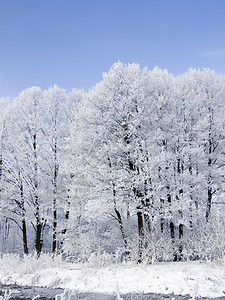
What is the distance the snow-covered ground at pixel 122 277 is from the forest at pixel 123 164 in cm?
130

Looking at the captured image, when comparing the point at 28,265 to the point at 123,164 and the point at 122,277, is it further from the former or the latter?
the point at 123,164

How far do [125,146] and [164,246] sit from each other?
17.4 ft

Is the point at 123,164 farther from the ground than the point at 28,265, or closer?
farther from the ground

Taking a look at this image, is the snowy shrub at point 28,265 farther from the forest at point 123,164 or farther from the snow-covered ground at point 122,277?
the forest at point 123,164

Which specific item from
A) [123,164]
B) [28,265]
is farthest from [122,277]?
[123,164]

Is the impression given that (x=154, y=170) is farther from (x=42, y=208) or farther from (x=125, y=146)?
(x=42, y=208)

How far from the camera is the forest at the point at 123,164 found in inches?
470

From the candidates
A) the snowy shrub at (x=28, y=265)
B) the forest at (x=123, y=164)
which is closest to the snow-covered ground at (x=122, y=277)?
the snowy shrub at (x=28, y=265)

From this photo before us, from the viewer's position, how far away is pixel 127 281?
8391 mm

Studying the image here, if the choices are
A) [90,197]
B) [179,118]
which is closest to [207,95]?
[179,118]

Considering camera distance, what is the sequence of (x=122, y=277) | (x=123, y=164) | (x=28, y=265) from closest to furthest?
(x=122, y=277) → (x=28, y=265) → (x=123, y=164)

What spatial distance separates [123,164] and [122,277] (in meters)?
5.60

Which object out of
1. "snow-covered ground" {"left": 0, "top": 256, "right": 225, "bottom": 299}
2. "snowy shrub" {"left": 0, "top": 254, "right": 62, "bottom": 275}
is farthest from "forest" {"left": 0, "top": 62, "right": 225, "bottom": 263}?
"snowy shrub" {"left": 0, "top": 254, "right": 62, "bottom": 275}

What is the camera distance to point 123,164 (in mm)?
12906
